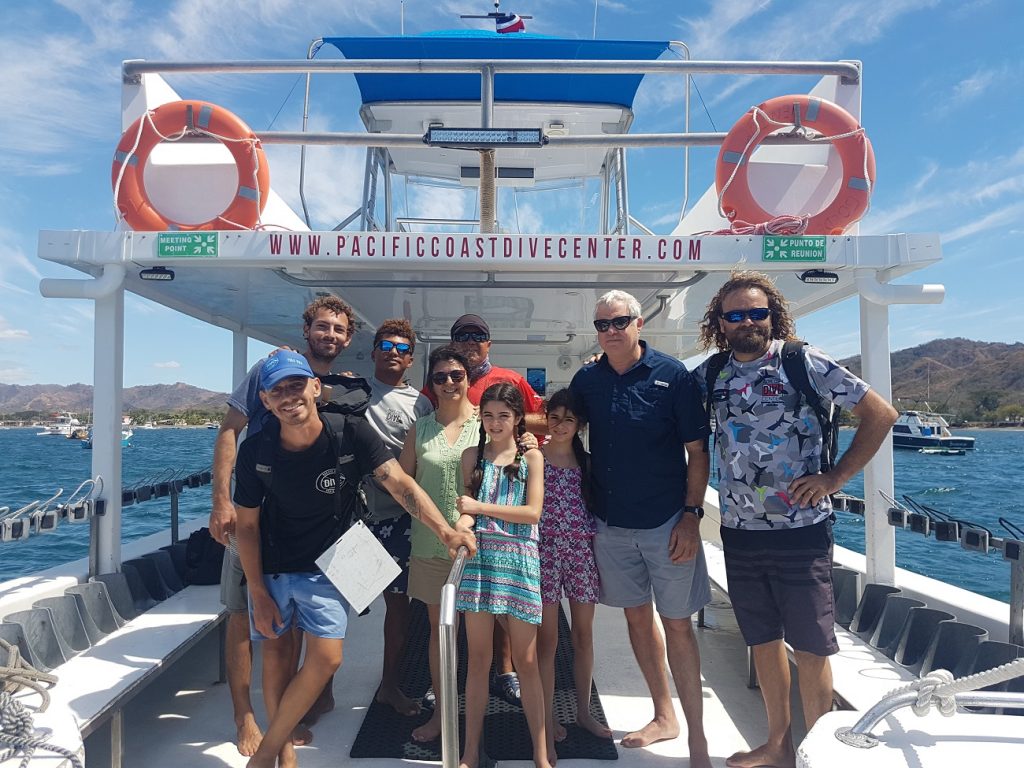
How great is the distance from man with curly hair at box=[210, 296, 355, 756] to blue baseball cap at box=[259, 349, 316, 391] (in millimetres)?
446

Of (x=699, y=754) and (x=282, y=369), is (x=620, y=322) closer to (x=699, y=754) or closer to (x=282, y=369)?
(x=282, y=369)

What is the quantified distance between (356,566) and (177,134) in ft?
7.72

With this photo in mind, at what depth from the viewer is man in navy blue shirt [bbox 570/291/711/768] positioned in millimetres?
2436

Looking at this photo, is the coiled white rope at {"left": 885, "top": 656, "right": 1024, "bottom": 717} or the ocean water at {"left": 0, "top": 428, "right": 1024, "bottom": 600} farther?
the ocean water at {"left": 0, "top": 428, "right": 1024, "bottom": 600}

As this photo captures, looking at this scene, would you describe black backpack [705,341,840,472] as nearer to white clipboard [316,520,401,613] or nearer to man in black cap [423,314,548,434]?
man in black cap [423,314,548,434]

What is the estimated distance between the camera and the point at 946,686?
4.99 feet

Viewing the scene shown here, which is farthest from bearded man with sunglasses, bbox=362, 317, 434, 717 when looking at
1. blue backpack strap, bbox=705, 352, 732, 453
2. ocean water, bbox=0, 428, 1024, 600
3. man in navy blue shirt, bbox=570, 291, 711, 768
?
ocean water, bbox=0, 428, 1024, 600

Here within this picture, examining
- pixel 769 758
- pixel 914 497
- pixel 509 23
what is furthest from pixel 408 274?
pixel 914 497

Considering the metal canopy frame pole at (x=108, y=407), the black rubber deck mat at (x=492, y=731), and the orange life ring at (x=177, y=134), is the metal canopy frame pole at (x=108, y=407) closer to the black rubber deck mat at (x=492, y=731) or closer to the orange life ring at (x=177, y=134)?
the orange life ring at (x=177, y=134)

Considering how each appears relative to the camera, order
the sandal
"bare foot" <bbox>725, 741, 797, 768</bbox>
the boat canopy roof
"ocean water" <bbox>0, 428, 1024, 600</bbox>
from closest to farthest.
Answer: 1. "bare foot" <bbox>725, 741, 797, 768</bbox>
2. the sandal
3. the boat canopy roof
4. "ocean water" <bbox>0, 428, 1024, 600</bbox>

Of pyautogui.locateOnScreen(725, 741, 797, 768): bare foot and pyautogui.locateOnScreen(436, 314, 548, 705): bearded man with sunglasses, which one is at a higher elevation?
pyautogui.locateOnScreen(436, 314, 548, 705): bearded man with sunglasses

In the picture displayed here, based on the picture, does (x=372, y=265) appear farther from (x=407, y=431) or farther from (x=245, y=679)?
(x=245, y=679)

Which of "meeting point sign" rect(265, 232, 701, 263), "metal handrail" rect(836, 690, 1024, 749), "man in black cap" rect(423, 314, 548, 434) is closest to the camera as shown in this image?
"metal handrail" rect(836, 690, 1024, 749)

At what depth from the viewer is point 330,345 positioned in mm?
2713
